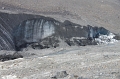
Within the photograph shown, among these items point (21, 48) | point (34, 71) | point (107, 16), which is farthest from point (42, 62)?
point (107, 16)

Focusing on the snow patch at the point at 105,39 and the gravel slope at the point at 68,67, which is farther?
the snow patch at the point at 105,39

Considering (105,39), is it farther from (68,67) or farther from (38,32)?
(68,67)

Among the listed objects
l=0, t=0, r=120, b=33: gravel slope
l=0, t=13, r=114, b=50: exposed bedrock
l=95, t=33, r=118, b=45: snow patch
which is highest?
l=0, t=0, r=120, b=33: gravel slope

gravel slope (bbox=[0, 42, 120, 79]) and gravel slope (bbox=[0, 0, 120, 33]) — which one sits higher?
gravel slope (bbox=[0, 0, 120, 33])

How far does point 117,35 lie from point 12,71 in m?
11.8

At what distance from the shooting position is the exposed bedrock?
18.8 meters

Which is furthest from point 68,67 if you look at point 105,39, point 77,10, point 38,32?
point 77,10

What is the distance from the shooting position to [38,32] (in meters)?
20.2

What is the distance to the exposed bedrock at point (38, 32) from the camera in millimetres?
18844

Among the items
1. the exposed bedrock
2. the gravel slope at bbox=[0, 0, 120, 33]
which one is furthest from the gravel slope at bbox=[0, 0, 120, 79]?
the exposed bedrock

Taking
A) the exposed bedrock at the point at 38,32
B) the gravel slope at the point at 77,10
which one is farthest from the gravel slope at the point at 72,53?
the exposed bedrock at the point at 38,32

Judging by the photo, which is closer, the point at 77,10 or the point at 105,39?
the point at 105,39

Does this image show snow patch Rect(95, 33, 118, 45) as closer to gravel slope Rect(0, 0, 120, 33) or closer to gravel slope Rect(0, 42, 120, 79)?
gravel slope Rect(0, 0, 120, 33)

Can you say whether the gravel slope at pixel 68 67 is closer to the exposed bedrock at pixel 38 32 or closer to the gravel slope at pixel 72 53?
the gravel slope at pixel 72 53
